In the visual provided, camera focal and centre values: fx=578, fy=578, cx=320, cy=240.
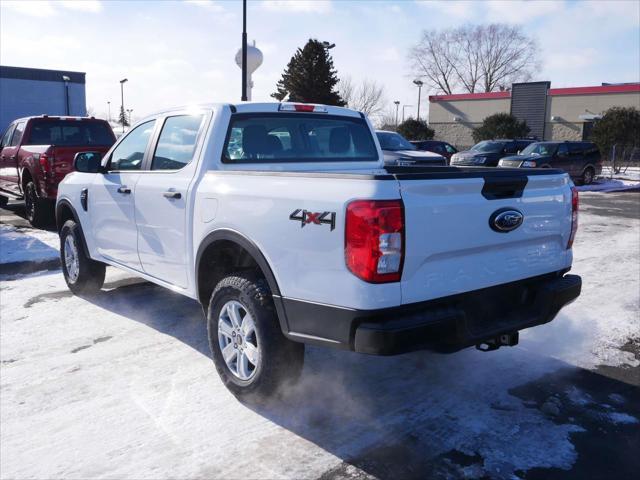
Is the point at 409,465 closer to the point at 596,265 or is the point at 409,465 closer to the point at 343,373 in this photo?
the point at 343,373

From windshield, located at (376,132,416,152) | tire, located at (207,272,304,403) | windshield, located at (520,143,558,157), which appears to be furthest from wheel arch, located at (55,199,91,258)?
windshield, located at (520,143,558,157)

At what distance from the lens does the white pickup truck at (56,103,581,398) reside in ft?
9.17

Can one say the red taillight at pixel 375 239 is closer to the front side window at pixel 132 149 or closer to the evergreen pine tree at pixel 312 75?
the front side window at pixel 132 149

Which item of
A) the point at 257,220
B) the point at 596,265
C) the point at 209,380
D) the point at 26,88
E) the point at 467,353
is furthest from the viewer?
the point at 26,88

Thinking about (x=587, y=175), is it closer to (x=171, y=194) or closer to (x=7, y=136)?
(x=7, y=136)

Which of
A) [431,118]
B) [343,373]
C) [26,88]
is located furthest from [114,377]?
[431,118]

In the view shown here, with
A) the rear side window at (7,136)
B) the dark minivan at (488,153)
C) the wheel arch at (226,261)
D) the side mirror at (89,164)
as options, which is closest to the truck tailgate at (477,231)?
the wheel arch at (226,261)

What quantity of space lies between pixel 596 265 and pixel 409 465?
5462 millimetres

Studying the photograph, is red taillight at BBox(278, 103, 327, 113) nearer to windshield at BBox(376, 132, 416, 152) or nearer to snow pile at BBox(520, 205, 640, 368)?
snow pile at BBox(520, 205, 640, 368)

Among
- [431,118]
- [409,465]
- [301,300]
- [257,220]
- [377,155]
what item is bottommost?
[409,465]

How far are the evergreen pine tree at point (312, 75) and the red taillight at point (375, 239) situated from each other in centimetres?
4294

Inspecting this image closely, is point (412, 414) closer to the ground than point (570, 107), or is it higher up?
closer to the ground

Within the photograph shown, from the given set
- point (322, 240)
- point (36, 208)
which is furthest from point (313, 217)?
point (36, 208)

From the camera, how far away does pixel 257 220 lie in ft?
10.7
